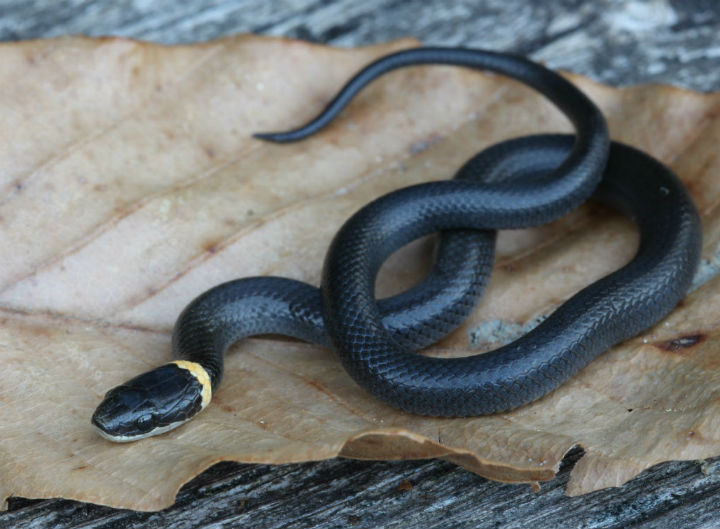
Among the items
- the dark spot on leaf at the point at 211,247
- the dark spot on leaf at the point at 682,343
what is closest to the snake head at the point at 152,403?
the dark spot on leaf at the point at 211,247

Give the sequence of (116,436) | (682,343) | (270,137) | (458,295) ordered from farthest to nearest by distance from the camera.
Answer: (270,137) → (458,295) → (682,343) → (116,436)

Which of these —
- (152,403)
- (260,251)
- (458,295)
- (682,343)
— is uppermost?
(260,251)

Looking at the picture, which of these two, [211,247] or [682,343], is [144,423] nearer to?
[211,247]

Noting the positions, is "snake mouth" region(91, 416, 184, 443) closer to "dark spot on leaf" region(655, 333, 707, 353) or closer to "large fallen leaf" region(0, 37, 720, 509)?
"large fallen leaf" region(0, 37, 720, 509)

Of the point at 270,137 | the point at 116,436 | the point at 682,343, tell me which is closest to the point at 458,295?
the point at 682,343

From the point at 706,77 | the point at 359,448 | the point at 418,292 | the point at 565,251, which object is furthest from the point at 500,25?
the point at 359,448

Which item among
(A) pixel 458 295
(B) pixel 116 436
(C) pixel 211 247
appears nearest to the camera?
(B) pixel 116 436

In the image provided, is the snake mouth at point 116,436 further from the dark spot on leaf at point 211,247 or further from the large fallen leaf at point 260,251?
the dark spot on leaf at point 211,247
